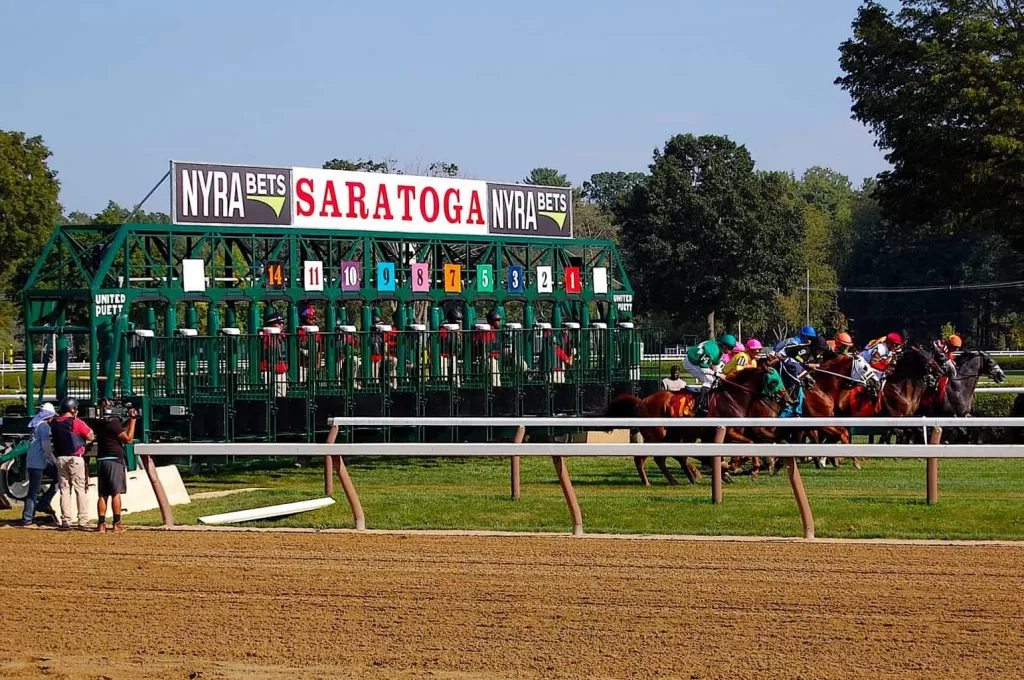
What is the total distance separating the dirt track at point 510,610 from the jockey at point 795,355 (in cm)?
636

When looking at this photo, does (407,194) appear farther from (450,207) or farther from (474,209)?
(474,209)

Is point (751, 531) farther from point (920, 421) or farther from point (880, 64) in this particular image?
point (880, 64)

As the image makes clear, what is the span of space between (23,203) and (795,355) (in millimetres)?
31392

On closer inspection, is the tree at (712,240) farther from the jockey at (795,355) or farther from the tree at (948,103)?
the jockey at (795,355)

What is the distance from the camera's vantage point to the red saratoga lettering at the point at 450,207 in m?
22.6

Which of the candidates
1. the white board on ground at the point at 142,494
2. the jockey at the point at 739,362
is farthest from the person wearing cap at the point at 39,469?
the jockey at the point at 739,362

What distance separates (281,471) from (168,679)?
36.7ft

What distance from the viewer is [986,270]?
68.0m

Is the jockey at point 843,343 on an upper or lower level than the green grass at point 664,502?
upper

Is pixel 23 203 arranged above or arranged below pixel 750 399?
above

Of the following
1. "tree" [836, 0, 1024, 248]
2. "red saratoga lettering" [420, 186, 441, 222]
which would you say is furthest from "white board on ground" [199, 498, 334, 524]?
"tree" [836, 0, 1024, 248]

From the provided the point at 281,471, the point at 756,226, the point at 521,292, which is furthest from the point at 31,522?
the point at 756,226

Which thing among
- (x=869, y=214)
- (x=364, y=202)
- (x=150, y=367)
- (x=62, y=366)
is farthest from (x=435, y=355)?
(x=869, y=214)

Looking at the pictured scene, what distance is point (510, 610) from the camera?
7.79 metres
